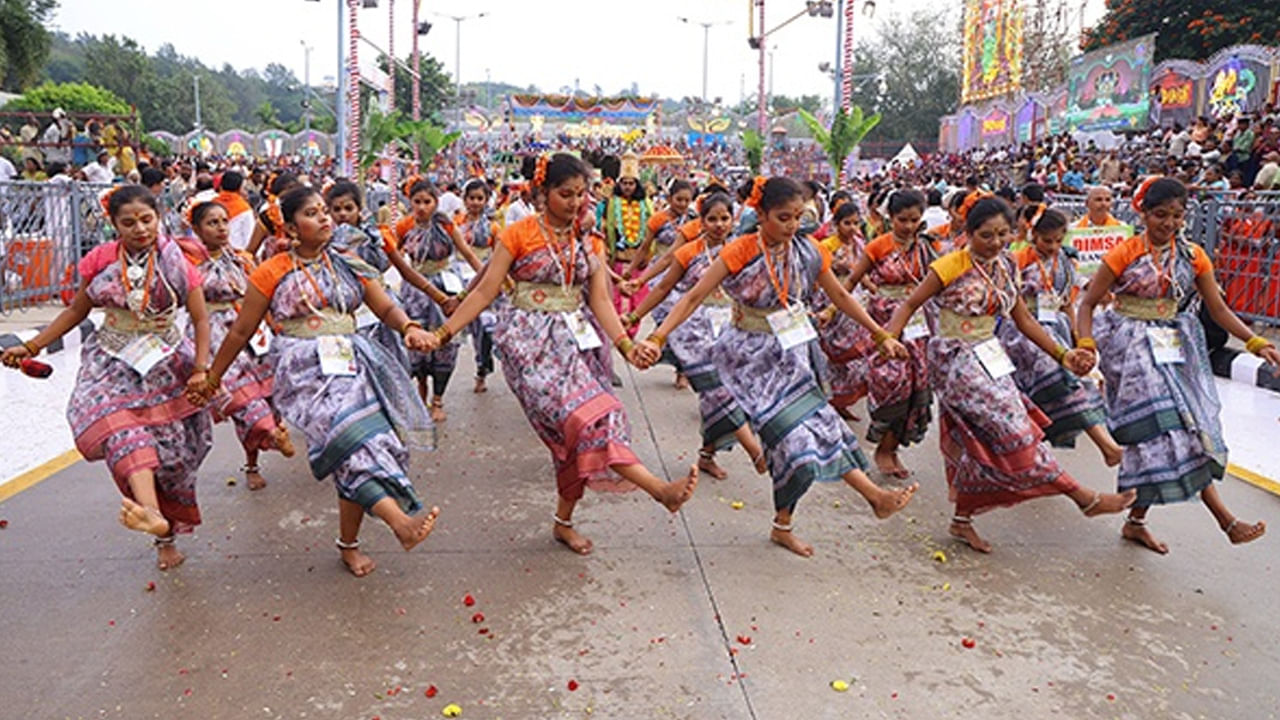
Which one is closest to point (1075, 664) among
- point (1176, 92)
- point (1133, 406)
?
point (1133, 406)

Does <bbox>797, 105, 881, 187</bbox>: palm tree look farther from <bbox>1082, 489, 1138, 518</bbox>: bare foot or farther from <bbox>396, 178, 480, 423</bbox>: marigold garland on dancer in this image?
<bbox>1082, 489, 1138, 518</bbox>: bare foot

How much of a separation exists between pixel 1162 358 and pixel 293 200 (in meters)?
3.83

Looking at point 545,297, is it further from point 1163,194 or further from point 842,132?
point 842,132

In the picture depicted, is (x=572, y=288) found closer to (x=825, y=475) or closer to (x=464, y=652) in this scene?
(x=825, y=475)

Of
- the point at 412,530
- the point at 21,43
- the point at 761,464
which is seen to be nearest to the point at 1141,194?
the point at 761,464

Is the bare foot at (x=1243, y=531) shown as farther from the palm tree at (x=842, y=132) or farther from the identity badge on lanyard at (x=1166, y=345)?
the palm tree at (x=842, y=132)

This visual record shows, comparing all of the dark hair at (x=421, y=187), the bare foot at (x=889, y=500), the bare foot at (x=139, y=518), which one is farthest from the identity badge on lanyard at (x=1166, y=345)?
the dark hair at (x=421, y=187)

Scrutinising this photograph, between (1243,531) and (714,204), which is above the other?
(714,204)

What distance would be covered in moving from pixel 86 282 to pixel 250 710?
2078mm

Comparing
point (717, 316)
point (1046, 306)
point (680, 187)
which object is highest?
point (680, 187)

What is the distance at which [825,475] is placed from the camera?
→ 4441 millimetres

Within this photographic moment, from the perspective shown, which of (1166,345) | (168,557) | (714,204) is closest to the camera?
(168,557)

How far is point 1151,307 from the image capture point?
15.9 ft

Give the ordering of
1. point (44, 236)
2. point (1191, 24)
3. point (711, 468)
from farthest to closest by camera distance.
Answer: point (1191, 24) → point (44, 236) → point (711, 468)
